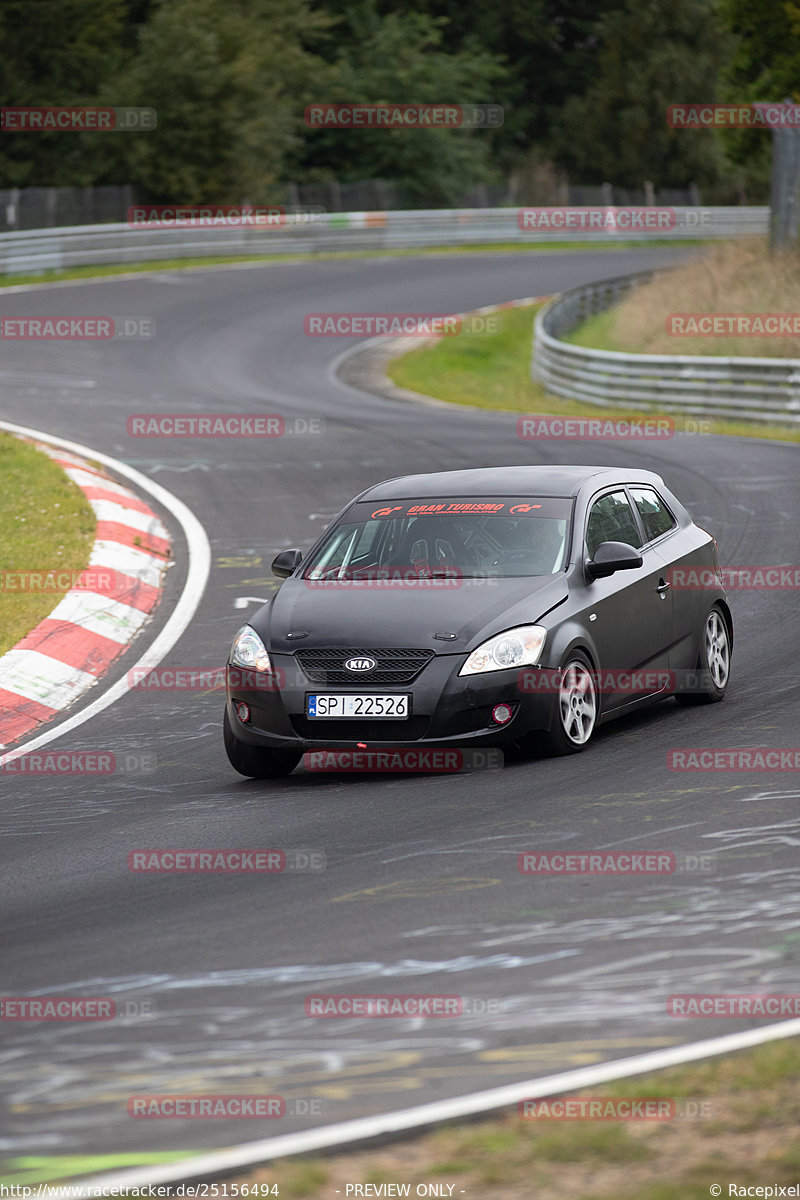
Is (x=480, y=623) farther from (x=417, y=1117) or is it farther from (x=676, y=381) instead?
(x=676, y=381)

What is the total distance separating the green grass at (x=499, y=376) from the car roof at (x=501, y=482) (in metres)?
12.8

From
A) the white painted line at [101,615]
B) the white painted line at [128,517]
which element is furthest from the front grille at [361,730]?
the white painted line at [128,517]

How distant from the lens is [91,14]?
171ft

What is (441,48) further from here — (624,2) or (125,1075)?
(125,1075)

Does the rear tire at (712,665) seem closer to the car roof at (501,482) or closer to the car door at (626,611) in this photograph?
the car door at (626,611)

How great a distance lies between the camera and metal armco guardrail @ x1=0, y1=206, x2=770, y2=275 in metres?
41.1

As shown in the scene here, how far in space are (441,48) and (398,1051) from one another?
252ft

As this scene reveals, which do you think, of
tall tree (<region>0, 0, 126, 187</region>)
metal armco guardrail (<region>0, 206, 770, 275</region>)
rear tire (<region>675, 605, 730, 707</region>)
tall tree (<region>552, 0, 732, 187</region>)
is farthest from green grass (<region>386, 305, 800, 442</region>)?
tall tree (<region>552, 0, 732, 187</region>)

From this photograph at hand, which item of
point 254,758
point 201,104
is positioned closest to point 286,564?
point 254,758

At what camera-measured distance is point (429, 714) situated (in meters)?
8.44

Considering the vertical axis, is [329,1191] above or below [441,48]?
below

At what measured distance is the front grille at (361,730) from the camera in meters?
8.48

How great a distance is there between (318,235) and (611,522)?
3989 cm

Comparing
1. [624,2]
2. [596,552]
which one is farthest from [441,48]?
[596,552]
